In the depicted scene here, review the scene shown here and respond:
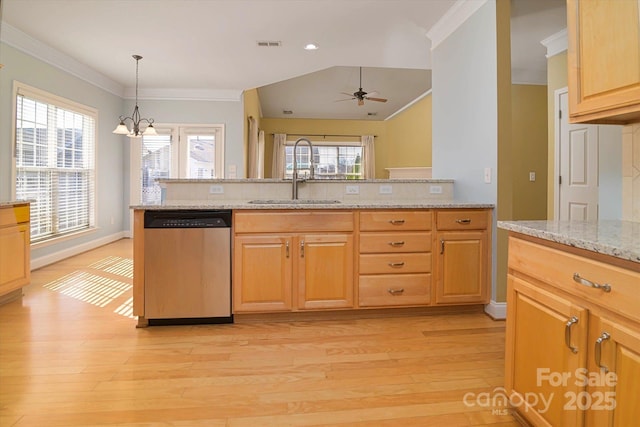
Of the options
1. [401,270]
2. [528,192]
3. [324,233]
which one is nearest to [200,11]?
[324,233]

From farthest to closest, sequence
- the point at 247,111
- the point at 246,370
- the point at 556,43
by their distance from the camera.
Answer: the point at 247,111
the point at 556,43
the point at 246,370

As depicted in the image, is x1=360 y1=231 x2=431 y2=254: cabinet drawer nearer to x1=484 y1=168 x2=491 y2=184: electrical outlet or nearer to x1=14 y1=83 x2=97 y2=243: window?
x1=484 y1=168 x2=491 y2=184: electrical outlet

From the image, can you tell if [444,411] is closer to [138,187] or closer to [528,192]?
[528,192]

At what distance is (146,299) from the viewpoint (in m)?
2.54

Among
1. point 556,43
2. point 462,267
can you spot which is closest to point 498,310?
point 462,267

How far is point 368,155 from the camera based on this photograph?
10336 mm

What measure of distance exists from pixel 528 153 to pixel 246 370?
16.8 feet

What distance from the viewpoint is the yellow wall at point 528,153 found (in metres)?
5.50

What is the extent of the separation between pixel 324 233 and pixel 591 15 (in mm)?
1789

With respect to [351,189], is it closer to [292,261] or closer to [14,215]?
[292,261]

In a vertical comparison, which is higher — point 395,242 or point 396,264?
point 395,242

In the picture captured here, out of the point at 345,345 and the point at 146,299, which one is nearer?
the point at 345,345

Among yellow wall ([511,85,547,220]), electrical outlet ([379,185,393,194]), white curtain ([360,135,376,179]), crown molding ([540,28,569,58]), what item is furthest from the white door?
white curtain ([360,135,376,179])

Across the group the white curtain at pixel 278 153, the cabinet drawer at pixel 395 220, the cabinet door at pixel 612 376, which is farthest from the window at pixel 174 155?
the cabinet door at pixel 612 376
